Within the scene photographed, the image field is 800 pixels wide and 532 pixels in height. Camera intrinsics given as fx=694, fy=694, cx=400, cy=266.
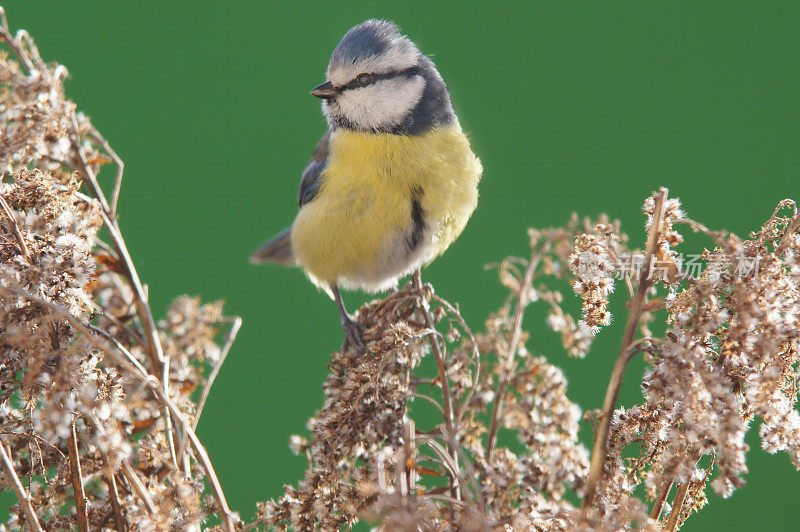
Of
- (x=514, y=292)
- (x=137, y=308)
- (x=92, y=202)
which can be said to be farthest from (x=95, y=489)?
(x=514, y=292)

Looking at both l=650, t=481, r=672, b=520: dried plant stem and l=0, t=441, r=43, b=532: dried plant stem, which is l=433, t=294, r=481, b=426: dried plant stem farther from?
l=0, t=441, r=43, b=532: dried plant stem

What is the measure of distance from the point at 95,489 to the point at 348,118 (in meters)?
0.75

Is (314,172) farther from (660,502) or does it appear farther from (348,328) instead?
(660,502)

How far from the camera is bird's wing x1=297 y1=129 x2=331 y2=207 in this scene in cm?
132

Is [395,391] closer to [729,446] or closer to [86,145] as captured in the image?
[729,446]

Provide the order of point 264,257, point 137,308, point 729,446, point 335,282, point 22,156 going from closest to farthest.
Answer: point 729,446, point 22,156, point 137,308, point 335,282, point 264,257

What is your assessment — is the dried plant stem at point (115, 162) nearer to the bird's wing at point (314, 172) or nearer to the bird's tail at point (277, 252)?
the bird's wing at point (314, 172)

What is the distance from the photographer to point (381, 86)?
1221mm

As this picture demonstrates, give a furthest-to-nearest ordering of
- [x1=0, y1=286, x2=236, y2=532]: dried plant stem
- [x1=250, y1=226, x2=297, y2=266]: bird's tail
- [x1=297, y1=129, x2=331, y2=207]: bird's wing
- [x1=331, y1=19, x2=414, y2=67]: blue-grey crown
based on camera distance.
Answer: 1. [x1=250, y1=226, x2=297, y2=266]: bird's tail
2. [x1=297, y1=129, x2=331, y2=207]: bird's wing
3. [x1=331, y1=19, x2=414, y2=67]: blue-grey crown
4. [x1=0, y1=286, x2=236, y2=532]: dried plant stem

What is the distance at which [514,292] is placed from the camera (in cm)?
84

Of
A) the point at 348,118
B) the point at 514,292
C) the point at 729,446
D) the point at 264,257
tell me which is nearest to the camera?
the point at 729,446

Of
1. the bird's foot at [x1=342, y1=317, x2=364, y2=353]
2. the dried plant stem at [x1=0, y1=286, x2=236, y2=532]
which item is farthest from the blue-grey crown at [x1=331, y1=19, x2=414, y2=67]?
the dried plant stem at [x1=0, y1=286, x2=236, y2=532]

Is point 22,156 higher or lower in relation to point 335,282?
lower

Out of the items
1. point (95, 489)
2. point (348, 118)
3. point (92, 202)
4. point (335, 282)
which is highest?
point (348, 118)
